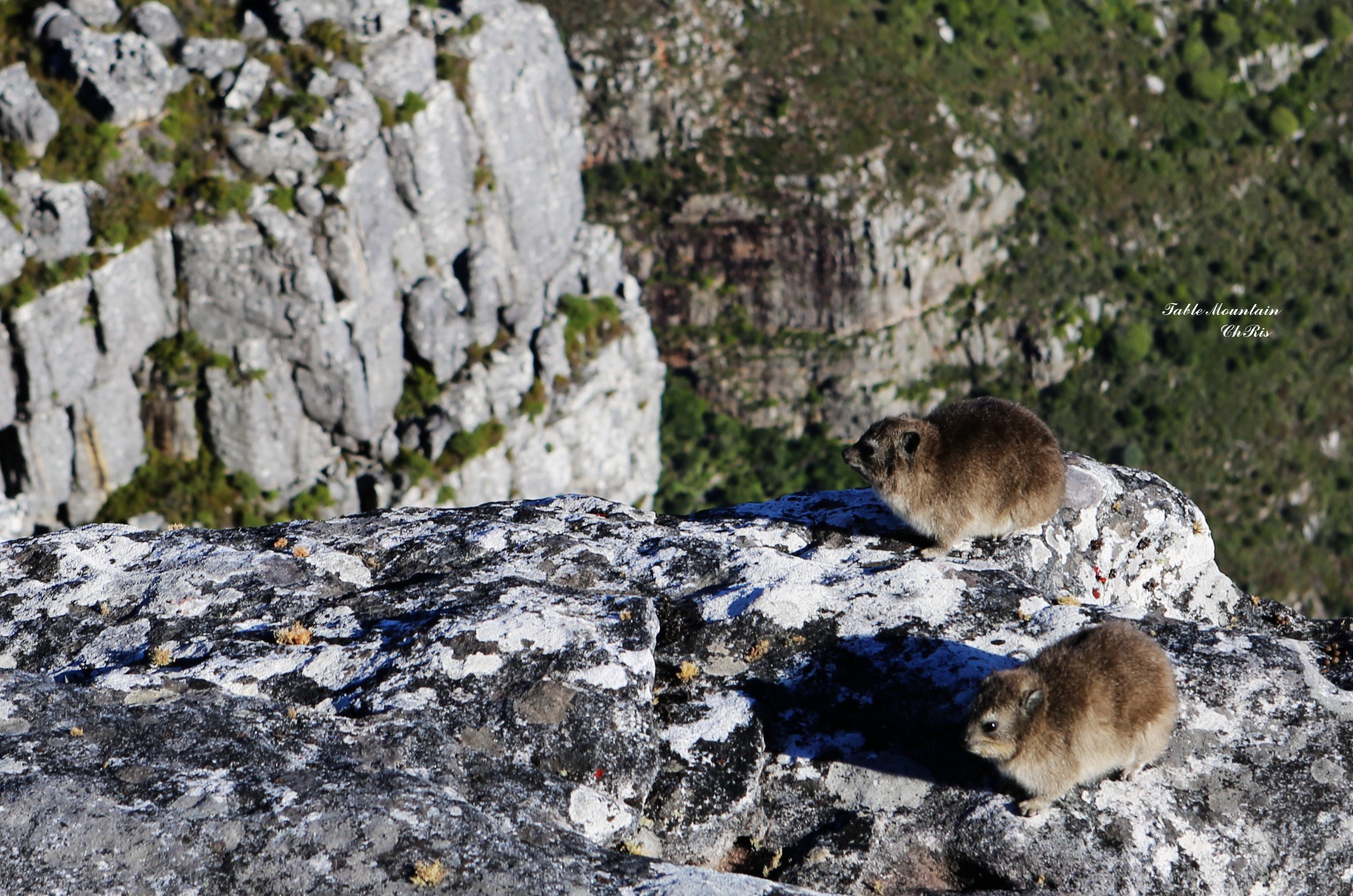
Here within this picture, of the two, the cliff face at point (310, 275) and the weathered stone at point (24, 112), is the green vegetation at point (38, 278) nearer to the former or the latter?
the cliff face at point (310, 275)

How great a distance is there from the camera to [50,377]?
62344 millimetres

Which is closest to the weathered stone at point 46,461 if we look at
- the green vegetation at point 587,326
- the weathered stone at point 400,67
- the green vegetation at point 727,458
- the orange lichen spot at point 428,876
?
the weathered stone at point 400,67

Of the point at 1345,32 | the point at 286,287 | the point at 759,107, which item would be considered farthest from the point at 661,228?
the point at 1345,32

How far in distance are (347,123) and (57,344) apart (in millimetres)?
21040

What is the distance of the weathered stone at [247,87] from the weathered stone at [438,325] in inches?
625

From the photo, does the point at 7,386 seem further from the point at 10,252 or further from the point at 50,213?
the point at 50,213

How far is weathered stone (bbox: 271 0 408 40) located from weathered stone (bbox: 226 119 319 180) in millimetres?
7070

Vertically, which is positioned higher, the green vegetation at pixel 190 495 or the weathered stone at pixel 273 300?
the weathered stone at pixel 273 300

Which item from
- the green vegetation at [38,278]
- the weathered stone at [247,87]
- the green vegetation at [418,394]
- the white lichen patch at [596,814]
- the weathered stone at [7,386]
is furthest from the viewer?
the green vegetation at [418,394]

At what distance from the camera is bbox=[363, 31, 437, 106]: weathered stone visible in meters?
70.6

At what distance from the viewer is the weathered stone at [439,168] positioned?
7231 cm

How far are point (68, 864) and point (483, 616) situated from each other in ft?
14.7

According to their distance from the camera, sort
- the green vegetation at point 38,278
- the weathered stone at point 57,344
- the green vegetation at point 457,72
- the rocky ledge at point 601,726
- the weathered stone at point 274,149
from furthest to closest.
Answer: the green vegetation at point 457,72 < the weathered stone at point 274,149 < the weathered stone at point 57,344 < the green vegetation at point 38,278 < the rocky ledge at point 601,726

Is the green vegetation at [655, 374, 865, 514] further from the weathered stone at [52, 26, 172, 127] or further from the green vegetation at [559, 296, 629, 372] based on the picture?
the weathered stone at [52, 26, 172, 127]
